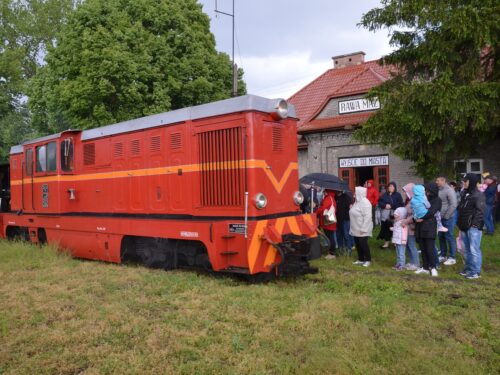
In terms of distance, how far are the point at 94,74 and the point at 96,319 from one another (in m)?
13.2

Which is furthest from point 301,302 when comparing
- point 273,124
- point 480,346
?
point 273,124

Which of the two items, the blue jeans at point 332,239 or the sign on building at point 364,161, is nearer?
the blue jeans at point 332,239

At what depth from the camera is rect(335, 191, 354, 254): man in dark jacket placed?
10102mm

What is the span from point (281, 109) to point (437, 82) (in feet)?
18.9

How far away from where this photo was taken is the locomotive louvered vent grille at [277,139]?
7398mm

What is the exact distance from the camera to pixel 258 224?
678 centimetres

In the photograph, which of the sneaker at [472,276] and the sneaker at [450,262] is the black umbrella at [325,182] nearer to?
the sneaker at [450,262]

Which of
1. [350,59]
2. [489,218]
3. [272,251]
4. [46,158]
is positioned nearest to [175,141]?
[272,251]

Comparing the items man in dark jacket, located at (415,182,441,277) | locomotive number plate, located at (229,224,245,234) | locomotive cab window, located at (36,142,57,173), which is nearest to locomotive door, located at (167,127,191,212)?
locomotive number plate, located at (229,224,245,234)

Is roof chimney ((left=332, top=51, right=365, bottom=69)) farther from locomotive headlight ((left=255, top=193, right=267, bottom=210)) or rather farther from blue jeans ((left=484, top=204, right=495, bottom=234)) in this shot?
locomotive headlight ((left=255, top=193, right=267, bottom=210))

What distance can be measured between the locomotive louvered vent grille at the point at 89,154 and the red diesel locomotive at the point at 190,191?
0.02 meters

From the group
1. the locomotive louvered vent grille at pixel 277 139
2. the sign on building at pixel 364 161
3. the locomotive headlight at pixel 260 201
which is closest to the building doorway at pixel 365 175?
the sign on building at pixel 364 161

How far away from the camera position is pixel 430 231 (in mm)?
7684

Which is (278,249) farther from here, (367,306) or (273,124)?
(273,124)
